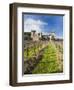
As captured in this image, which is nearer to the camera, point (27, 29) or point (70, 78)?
point (27, 29)

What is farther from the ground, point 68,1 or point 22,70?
point 68,1

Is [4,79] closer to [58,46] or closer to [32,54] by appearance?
[32,54]

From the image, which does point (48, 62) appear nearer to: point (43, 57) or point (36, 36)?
point (43, 57)

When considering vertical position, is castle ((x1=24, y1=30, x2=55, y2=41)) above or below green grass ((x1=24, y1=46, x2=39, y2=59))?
above

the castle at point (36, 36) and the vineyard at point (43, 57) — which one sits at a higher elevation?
the castle at point (36, 36)

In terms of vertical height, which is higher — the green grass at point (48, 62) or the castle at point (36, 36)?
the castle at point (36, 36)

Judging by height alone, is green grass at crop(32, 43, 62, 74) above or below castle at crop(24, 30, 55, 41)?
below

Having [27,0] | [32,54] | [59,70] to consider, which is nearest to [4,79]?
[32,54]
